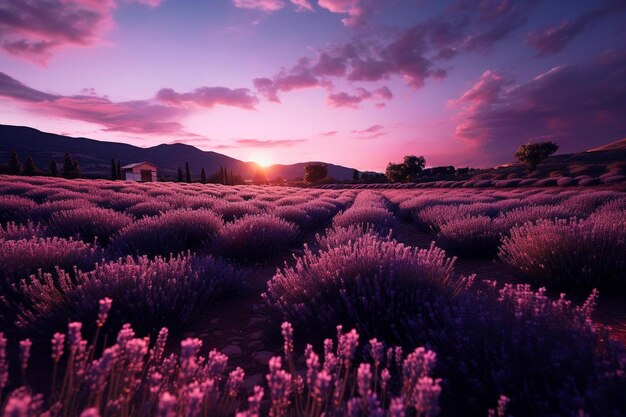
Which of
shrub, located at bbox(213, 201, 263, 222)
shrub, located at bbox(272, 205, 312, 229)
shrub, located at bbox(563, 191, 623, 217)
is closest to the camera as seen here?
shrub, located at bbox(272, 205, 312, 229)

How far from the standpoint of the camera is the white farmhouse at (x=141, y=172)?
59938 mm

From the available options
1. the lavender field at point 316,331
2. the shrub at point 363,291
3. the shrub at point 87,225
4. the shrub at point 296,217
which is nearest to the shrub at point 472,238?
the lavender field at point 316,331

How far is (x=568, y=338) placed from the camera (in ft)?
5.38

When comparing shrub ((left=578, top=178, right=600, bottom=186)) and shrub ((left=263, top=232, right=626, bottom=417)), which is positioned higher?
shrub ((left=578, top=178, right=600, bottom=186))

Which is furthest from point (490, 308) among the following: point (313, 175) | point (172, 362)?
point (313, 175)

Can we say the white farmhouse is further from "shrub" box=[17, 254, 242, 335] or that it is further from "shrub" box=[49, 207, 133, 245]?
"shrub" box=[17, 254, 242, 335]

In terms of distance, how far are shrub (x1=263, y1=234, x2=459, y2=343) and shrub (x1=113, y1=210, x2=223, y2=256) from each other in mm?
2529

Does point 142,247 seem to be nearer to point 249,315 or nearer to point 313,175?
point 249,315

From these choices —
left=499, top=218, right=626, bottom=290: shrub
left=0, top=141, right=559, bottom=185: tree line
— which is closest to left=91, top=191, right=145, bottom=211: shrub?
left=499, top=218, right=626, bottom=290: shrub

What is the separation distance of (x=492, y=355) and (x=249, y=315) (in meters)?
2.05

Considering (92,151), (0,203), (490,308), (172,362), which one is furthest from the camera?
(92,151)

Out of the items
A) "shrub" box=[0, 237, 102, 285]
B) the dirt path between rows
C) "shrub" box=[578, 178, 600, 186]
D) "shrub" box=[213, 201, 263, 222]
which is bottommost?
the dirt path between rows

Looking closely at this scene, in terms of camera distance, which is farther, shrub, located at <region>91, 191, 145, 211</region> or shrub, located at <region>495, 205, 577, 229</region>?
shrub, located at <region>91, 191, 145, 211</region>

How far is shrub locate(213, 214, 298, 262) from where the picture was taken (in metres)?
4.98
